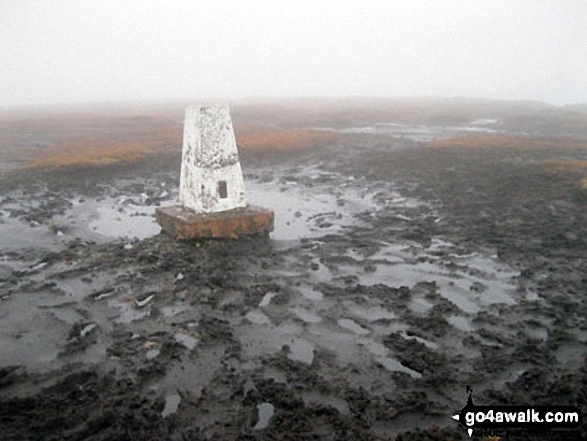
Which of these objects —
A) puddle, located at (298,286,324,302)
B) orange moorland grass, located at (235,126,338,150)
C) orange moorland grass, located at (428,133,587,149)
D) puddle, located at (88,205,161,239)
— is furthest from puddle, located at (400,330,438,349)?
orange moorland grass, located at (428,133,587,149)

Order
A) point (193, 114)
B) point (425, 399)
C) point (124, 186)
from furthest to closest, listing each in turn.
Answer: point (124, 186) → point (193, 114) → point (425, 399)

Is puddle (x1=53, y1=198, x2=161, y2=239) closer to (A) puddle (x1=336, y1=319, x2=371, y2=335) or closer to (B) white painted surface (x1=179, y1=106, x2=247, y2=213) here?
(B) white painted surface (x1=179, y1=106, x2=247, y2=213)

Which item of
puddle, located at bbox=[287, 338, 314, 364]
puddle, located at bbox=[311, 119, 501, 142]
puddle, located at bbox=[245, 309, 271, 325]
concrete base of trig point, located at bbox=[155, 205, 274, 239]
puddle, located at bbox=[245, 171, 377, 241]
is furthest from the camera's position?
puddle, located at bbox=[311, 119, 501, 142]

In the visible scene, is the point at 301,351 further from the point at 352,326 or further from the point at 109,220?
the point at 109,220

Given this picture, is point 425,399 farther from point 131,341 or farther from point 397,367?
point 131,341

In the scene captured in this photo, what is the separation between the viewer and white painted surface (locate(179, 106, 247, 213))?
48.1ft

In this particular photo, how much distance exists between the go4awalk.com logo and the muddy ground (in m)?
0.19

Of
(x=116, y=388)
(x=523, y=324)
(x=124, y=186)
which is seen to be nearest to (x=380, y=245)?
(x=523, y=324)

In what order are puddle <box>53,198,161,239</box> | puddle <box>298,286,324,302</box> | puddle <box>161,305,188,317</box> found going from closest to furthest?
puddle <box>161,305,188,317</box>
puddle <box>298,286,324,302</box>
puddle <box>53,198,161,239</box>

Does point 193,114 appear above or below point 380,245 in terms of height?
above

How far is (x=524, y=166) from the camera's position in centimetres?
2586

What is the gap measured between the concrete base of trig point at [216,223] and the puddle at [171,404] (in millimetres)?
7013

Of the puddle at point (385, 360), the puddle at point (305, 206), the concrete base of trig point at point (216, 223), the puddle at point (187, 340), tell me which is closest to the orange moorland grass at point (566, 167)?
the puddle at point (305, 206)

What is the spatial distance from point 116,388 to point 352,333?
411 centimetres
